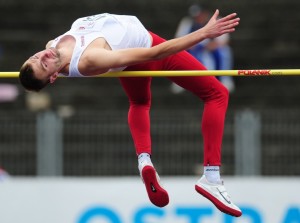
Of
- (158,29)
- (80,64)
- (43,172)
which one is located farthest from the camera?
(158,29)

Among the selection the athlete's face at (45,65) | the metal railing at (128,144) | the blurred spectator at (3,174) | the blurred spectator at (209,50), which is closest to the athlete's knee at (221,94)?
the athlete's face at (45,65)

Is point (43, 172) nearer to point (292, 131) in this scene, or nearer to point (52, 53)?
point (292, 131)

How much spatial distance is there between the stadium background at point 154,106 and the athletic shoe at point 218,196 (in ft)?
12.2

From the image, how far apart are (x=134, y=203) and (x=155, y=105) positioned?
3.92 metres

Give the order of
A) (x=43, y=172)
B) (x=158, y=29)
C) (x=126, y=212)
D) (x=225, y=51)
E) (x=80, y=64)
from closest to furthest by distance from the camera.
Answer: (x=80, y=64) < (x=126, y=212) < (x=43, y=172) < (x=225, y=51) < (x=158, y=29)

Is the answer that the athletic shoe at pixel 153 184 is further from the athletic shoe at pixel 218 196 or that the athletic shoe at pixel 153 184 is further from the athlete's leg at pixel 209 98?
the athlete's leg at pixel 209 98

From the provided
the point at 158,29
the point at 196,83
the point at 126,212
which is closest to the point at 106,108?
the point at 158,29

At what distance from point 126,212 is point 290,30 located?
18.2 ft

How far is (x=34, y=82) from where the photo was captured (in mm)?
9570

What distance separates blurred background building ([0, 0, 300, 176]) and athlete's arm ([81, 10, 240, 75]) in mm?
4559

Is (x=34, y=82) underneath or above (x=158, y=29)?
underneath

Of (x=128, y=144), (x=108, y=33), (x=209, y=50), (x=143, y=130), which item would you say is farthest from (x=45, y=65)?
(x=209, y=50)

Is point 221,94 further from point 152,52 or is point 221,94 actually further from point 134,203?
point 134,203

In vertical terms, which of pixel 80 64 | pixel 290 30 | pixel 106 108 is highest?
pixel 290 30
